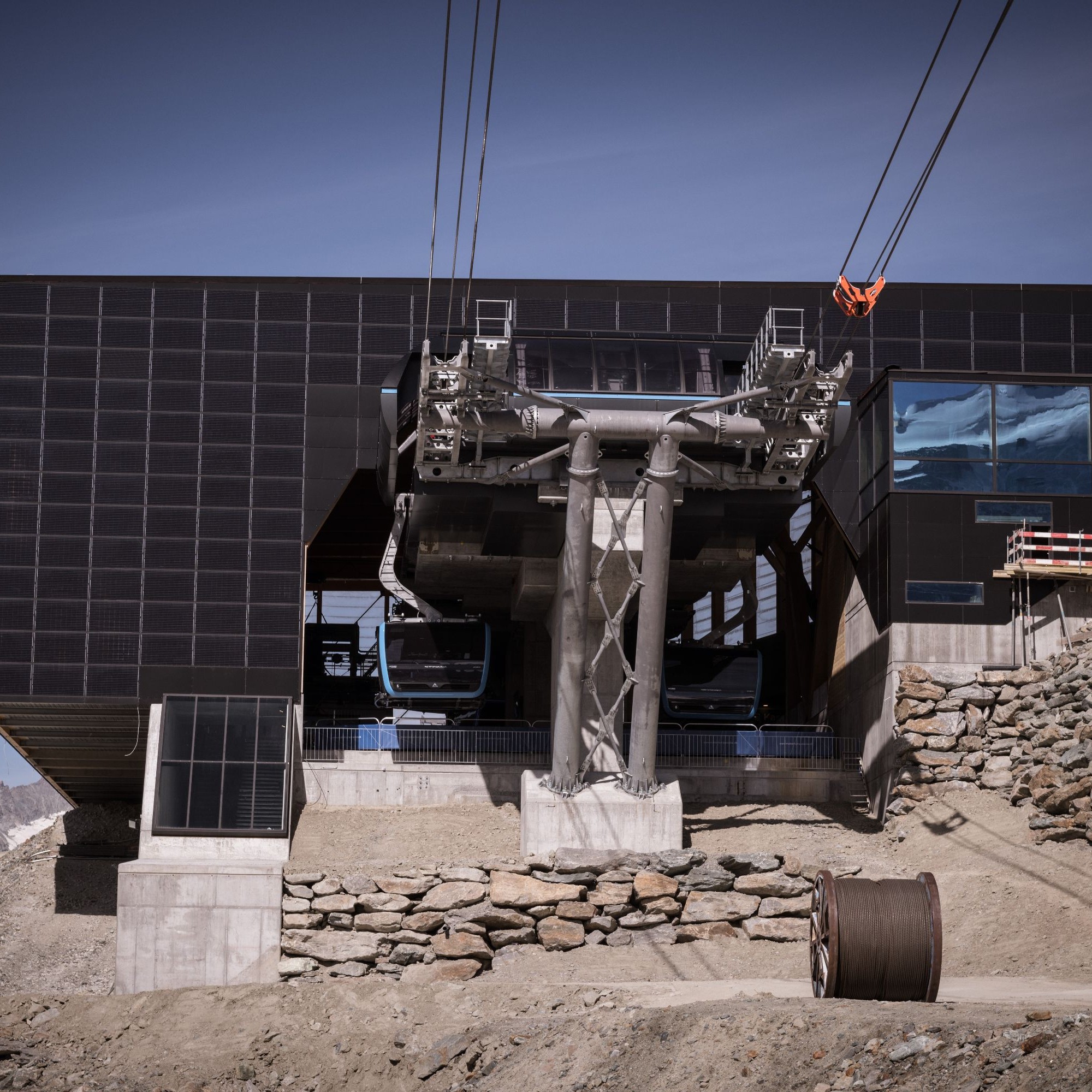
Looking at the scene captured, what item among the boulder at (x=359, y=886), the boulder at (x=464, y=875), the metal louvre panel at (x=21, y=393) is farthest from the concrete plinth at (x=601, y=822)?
the metal louvre panel at (x=21, y=393)

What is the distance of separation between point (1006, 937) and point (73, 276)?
30661 mm

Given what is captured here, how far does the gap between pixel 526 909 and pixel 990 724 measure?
42.8ft

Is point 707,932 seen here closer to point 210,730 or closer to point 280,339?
point 210,730

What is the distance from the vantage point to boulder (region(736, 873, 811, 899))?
35.2 metres

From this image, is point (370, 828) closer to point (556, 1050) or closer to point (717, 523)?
point (717, 523)

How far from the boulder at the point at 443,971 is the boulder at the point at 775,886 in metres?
6.02

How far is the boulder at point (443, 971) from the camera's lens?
109ft

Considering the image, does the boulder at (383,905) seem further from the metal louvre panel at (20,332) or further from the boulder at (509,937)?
the metal louvre panel at (20,332)

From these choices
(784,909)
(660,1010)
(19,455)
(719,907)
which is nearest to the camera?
(660,1010)

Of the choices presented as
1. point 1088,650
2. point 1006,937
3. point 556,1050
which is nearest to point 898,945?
point 556,1050

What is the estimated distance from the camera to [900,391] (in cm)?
4278

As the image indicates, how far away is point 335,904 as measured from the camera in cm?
3491

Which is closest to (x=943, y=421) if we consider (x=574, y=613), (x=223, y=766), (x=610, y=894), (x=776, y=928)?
(x=574, y=613)

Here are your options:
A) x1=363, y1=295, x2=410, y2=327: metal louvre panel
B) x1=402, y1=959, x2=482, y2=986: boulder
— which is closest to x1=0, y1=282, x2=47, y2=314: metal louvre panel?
x1=363, y1=295, x2=410, y2=327: metal louvre panel
